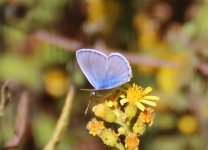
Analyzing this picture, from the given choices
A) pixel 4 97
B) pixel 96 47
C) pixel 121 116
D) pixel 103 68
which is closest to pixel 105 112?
pixel 121 116

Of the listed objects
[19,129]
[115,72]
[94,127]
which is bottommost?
[19,129]

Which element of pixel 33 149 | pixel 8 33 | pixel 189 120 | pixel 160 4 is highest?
pixel 160 4

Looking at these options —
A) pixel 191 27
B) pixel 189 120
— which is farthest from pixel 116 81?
pixel 189 120

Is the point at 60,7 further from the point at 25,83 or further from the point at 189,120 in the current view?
the point at 189,120

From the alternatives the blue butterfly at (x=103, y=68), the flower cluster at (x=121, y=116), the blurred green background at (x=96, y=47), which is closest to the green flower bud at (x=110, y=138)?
the flower cluster at (x=121, y=116)

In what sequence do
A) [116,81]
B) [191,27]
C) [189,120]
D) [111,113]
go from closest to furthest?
[116,81] → [111,113] → [191,27] → [189,120]

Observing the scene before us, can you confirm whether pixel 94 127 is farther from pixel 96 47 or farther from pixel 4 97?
pixel 96 47
